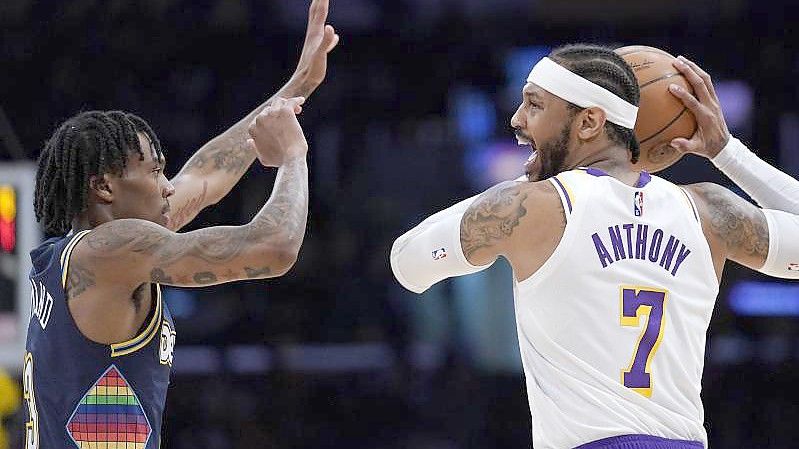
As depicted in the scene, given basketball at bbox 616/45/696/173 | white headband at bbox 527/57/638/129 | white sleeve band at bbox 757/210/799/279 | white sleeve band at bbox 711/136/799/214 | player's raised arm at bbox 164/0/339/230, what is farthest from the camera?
player's raised arm at bbox 164/0/339/230

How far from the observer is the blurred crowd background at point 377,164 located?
10250 millimetres

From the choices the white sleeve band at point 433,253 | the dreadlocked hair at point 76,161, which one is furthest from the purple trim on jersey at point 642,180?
the dreadlocked hair at point 76,161

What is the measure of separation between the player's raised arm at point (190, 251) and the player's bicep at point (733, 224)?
116 cm

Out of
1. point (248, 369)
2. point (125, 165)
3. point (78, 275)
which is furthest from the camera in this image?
point (248, 369)

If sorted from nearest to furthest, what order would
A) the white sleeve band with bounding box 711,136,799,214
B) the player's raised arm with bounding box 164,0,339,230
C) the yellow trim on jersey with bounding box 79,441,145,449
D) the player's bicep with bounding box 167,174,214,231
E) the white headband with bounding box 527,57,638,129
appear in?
the yellow trim on jersey with bounding box 79,441,145,449 → the white headband with bounding box 527,57,638,129 → the white sleeve band with bounding box 711,136,799,214 → the player's bicep with bounding box 167,174,214,231 → the player's raised arm with bounding box 164,0,339,230

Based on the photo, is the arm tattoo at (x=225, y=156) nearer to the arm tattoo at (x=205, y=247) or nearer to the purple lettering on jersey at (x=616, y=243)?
the arm tattoo at (x=205, y=247)

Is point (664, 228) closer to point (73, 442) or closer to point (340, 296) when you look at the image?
point (73, 442)

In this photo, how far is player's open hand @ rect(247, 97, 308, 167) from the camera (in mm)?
3498

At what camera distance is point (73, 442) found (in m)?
3.29

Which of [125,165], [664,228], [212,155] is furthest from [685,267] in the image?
[212,155]

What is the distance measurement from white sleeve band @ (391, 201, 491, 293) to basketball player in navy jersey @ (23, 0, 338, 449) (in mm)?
333

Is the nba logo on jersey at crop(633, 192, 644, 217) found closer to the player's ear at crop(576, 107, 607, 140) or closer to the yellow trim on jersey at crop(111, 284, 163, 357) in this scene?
the player's ear at crop(576, 107, 607, 140)

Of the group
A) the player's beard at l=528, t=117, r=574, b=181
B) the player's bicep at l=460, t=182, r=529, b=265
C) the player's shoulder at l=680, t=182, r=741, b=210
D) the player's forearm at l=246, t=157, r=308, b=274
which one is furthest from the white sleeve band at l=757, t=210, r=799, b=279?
the player's forearm at l=246, t=157, r=308, b=274

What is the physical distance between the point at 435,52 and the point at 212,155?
266 inches
